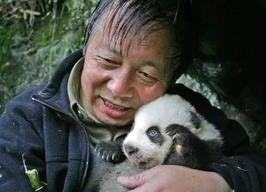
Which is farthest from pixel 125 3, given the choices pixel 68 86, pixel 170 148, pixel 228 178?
pixel 228 178

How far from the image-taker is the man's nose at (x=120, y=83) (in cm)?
361

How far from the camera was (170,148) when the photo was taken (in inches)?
142

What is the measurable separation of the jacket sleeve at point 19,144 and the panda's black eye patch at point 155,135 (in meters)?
0.60

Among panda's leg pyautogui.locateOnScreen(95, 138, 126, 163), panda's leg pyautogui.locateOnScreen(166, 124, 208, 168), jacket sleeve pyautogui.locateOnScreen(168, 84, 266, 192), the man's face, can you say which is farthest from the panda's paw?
jacket sleeve pyautogui.locateOnScreen(168, 84, 266, 192)

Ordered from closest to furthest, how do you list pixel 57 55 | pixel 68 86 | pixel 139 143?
pixel 139 143 < pixel 68 86 < pixel 57 55

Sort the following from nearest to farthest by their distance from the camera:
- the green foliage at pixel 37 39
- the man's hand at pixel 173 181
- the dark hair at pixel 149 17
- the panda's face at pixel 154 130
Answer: the man's hand at pixel 173 181, the panda's face at pixel 154 130, the dark hair at pixel 149 17, the green foliage at pixel 37 39

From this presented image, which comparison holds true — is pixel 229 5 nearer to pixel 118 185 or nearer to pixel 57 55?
pixel 118 185

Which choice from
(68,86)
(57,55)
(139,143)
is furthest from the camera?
(57,55)

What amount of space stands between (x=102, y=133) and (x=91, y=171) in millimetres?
292

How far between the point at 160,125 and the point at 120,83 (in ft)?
1.05

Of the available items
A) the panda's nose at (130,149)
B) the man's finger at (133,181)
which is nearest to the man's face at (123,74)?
the panda's nose at (130,149)

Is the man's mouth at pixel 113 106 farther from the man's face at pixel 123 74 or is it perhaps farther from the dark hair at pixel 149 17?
the dark hair at pixel 149 17

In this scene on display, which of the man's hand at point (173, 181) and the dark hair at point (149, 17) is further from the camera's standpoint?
the dark hair at point (149, 17)

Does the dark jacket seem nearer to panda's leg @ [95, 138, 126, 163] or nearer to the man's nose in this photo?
panda's leg @ [95, 138, 126, 163]
